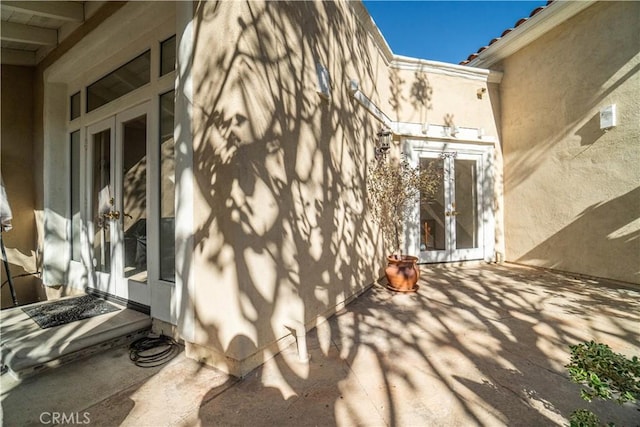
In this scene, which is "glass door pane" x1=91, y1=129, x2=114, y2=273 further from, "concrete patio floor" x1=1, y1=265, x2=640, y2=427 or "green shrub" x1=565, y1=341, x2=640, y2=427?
"green shrub" x1=565, y1=341, x2=640, y2=427

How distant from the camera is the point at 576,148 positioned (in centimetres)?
456

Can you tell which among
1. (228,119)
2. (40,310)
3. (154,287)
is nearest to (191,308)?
(154,287)

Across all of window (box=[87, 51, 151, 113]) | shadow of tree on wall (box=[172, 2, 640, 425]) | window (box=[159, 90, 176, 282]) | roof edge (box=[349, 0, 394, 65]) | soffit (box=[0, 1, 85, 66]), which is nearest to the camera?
shadow of tree on wall (box=[172, 2, 640, 425])

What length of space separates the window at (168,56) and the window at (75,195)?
2184 mm

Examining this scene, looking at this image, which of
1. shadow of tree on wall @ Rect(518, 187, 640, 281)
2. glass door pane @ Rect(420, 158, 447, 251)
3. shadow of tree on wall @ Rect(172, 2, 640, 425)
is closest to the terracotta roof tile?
glass door pane @ Rect(420, 158, 447, 251)

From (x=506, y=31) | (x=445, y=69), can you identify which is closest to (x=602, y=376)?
(x=445, y=69)

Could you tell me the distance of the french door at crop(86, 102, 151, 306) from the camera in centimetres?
305

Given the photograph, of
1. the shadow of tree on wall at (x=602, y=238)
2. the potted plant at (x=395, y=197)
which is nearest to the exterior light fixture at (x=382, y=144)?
the potted plant at (x=395, y=197)

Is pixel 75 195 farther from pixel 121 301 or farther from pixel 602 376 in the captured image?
pixel 602 376

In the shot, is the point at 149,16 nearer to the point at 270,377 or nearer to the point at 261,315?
the point at 261,315

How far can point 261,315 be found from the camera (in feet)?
6.96

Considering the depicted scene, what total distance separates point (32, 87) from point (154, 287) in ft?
14.4

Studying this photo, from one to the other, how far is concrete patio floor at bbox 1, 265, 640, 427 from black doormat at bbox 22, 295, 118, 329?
27.3 inches

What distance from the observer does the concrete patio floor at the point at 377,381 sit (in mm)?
1604
